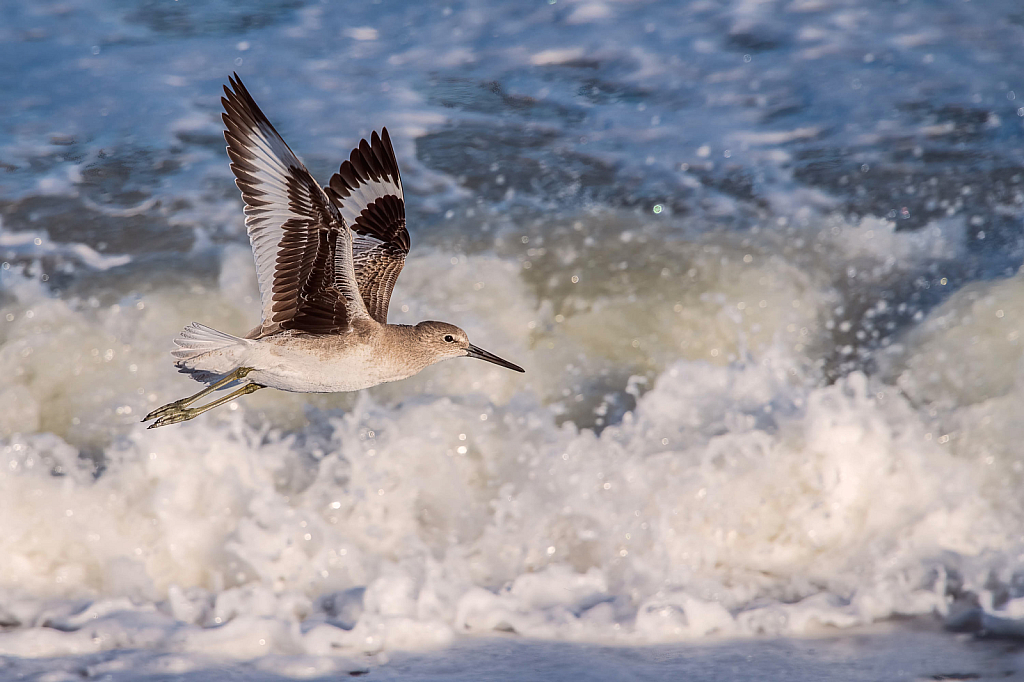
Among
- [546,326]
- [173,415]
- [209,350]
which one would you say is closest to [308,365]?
[209,350]

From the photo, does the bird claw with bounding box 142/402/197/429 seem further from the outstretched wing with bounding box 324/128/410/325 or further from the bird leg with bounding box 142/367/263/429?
the outstretched wing with bounding box 324/128/410/325

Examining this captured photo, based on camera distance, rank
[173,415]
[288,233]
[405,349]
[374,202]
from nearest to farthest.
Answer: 1. [288,233]
2. [405,349]
3. [173,415]
4. [374,202]

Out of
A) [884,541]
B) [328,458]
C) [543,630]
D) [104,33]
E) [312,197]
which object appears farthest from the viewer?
[104,33]

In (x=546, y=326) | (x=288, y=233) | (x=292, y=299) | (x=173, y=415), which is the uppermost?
(x=546, y=326)

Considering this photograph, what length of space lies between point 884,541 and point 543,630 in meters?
1.96

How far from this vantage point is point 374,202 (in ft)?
14.7

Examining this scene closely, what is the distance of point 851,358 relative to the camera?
6.21 m

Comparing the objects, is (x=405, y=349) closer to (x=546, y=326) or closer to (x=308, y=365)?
(x=308, y=365)

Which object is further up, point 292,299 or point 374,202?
point 374,202

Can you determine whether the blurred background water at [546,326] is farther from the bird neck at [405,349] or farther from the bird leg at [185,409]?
the bird neck at [405,349]

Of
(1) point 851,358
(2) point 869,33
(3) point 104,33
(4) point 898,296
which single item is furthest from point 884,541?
(3) point 104,33

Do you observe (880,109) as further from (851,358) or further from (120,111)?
(120,111)

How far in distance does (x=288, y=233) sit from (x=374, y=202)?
3.44ft

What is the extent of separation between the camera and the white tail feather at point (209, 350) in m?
3.55
